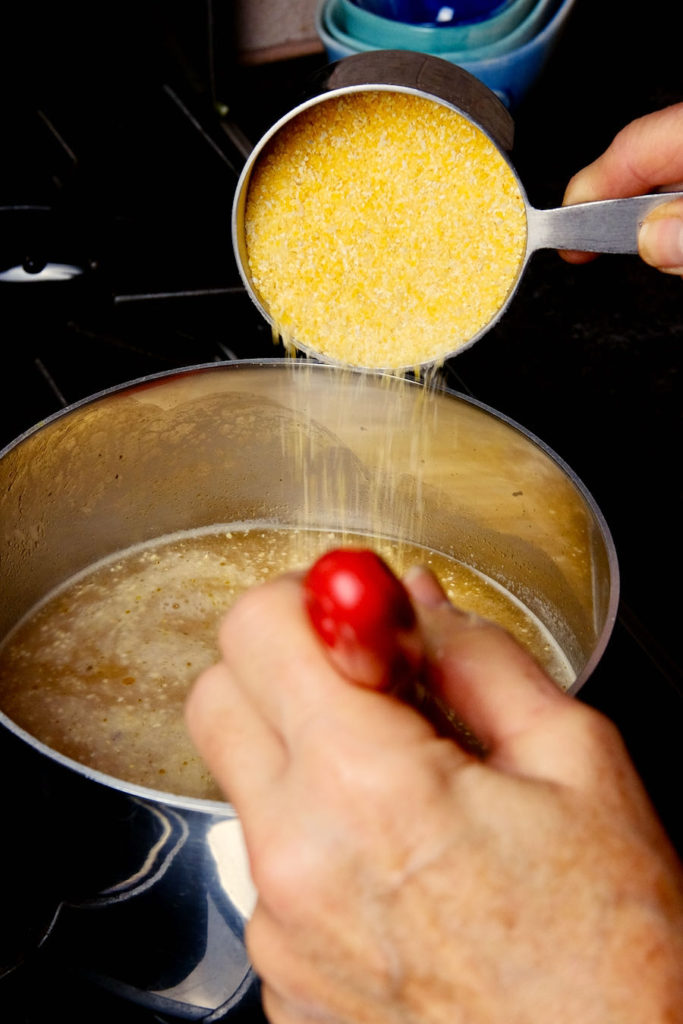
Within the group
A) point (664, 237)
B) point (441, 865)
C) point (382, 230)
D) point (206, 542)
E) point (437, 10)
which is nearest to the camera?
point (441, 865)

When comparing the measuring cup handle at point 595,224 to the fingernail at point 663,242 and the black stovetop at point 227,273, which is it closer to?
the fingernail at point 663,242

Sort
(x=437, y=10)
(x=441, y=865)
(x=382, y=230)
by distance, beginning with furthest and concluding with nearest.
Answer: (x=437, y=10) < (x=382, y=230) < (x=441, y=865)

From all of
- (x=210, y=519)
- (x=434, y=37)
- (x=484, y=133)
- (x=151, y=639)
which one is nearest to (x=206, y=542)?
(x=210, y=519)

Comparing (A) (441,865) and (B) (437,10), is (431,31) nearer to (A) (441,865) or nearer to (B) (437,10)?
(B) (437,10)

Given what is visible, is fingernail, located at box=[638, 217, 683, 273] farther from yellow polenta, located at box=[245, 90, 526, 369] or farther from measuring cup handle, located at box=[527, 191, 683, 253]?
yellow polenta, located at box=[245, 90, 526, 369]

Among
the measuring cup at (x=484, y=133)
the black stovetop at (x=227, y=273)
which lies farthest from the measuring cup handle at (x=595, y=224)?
the black stovetop at (x=227, y=273)

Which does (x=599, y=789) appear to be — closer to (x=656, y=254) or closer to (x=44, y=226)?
(x=656, y=254)
